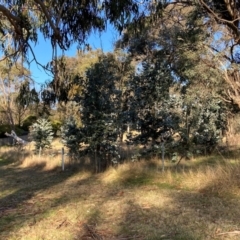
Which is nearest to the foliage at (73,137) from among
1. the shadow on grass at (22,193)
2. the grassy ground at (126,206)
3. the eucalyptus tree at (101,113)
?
the eucalyptus tree at (101,113)

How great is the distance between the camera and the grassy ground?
15.3 ft

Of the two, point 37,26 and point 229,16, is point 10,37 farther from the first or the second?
point 229,16

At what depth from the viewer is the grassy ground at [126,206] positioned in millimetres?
4648

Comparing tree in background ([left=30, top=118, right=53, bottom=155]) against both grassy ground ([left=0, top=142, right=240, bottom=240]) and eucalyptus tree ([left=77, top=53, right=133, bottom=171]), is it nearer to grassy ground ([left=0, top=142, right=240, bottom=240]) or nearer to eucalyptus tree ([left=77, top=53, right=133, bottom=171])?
eucalyptus tree ([left=77, top=53, right=133, bottom=171])

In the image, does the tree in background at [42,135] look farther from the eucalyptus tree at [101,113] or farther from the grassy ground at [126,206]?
the grassy ground at [126,206]

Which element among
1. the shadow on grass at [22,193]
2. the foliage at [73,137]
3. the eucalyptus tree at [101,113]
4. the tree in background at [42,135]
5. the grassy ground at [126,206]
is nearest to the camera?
the grassy ground at [126,206]

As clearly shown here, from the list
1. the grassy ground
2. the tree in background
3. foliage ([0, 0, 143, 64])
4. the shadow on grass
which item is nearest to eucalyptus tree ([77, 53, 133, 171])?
the grassy ground

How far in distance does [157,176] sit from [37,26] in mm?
4822

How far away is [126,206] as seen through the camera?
6.09 metres

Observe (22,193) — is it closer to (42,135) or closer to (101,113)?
(101,113)

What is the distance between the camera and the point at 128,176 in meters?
9.23

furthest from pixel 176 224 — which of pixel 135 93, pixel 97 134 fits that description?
pixel 135 93

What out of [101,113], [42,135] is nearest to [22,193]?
[101,113]

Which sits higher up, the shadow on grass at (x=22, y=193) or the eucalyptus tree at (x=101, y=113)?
the eucalyptus tree at (x=101, y=113)
